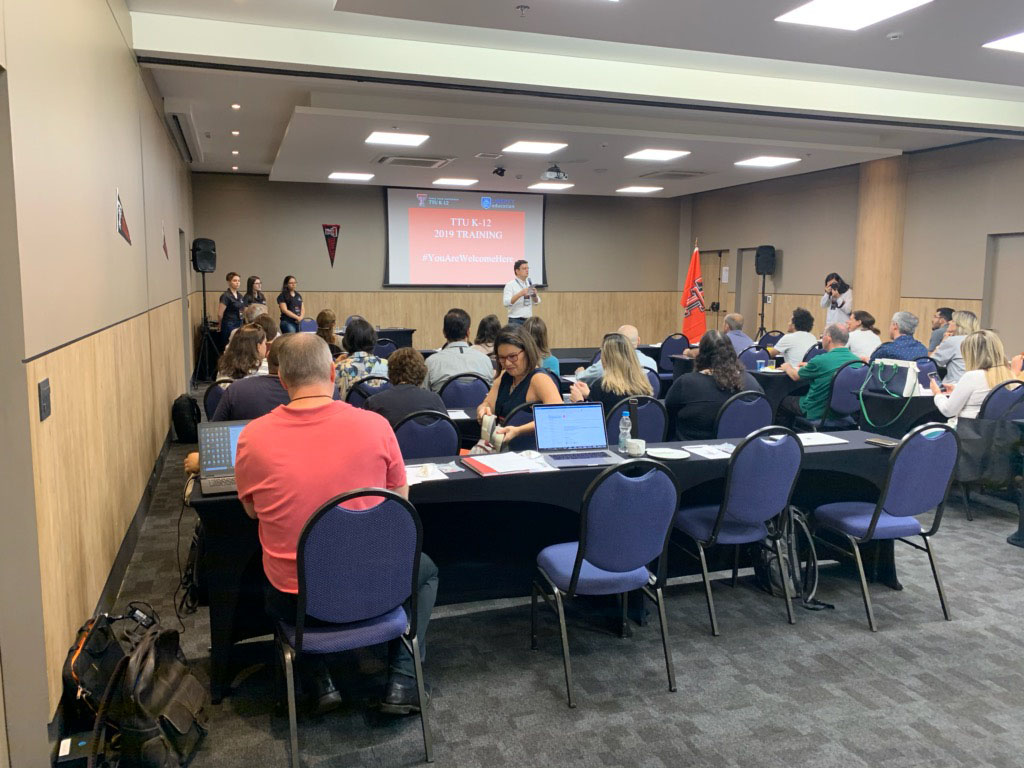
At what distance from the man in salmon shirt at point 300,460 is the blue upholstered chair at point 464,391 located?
2664 millimetres

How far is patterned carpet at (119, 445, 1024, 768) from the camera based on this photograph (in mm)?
2635

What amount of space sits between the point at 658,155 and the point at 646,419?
609 centimetres

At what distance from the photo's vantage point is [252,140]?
9820 millimetres

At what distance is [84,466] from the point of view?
3186 millimetres

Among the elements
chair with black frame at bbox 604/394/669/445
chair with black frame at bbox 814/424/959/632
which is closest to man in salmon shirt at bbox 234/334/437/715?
chair with black frame at bbox 604/394/669/445

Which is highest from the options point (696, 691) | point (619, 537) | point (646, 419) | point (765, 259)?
point (765, 259)

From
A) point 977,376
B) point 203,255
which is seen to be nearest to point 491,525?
point 977,376

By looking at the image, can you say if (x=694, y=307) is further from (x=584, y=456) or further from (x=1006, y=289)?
(x=584, y=456)

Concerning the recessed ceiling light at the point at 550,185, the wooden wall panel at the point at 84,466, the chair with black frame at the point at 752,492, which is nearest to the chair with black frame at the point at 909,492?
the chair with black frame at the point at 752,492

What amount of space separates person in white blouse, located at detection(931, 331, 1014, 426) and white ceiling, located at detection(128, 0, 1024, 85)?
2164 millimetres

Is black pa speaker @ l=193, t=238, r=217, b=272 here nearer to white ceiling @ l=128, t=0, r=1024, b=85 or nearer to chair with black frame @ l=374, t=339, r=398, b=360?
chair with black frame @ l=374, t=339, r=398, b=360

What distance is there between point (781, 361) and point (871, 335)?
0.98 meters

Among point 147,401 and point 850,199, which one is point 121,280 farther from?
point 850,199

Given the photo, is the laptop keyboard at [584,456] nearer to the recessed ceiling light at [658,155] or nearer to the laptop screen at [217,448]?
the laptop screen at [217,448]
